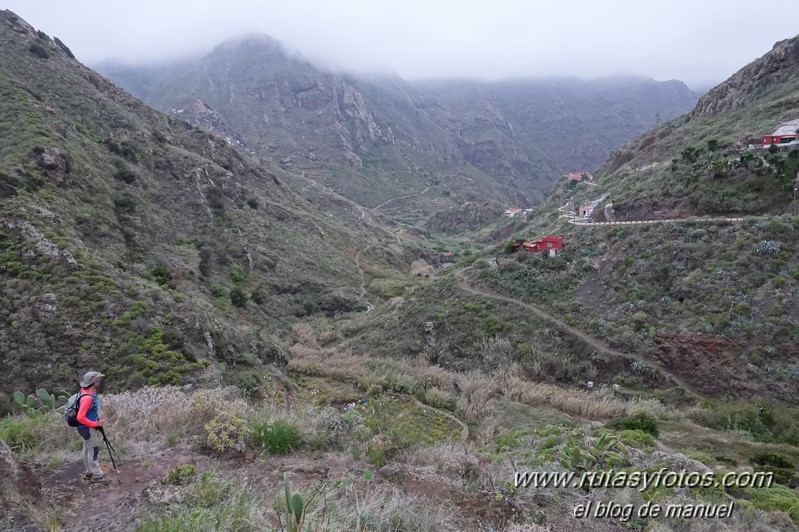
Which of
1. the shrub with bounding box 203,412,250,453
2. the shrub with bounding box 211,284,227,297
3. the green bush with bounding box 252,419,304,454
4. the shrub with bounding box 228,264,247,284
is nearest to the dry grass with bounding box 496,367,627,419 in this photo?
the green bush with bounding box 252,419,304,454

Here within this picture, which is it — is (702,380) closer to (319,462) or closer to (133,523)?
(319,462)

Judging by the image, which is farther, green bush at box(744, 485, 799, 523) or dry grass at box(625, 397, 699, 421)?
dry grass at box(625, 397, 699, 421)

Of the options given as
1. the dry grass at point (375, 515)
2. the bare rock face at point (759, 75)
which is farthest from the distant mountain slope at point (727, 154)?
the dry grass at point (375, 515)

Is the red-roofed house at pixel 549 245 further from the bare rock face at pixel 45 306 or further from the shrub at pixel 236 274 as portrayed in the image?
the bare rock face at pixel 45 306

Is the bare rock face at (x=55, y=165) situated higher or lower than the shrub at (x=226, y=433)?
higher

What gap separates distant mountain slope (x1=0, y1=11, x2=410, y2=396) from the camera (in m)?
12.9

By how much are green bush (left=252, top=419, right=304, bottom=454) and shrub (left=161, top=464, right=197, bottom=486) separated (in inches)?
47.8

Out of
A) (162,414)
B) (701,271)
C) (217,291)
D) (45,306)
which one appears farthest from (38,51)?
(701,271)

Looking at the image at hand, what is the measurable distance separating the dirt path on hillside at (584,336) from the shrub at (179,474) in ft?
Result: 55.6

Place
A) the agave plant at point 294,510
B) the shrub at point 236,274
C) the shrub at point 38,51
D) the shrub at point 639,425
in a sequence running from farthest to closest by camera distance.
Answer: the shrub at point 38,51 < the shrub at point 236,274 < the shrub at point 639,425 < the agave plant at point 294,510

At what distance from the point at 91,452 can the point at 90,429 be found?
26cm

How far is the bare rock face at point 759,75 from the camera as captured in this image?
38500 millimetres

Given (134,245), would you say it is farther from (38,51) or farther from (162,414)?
(38,51)

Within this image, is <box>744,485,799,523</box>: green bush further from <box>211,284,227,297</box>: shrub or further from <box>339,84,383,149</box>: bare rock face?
<box>339,84,383,149</box>: bare rock face
